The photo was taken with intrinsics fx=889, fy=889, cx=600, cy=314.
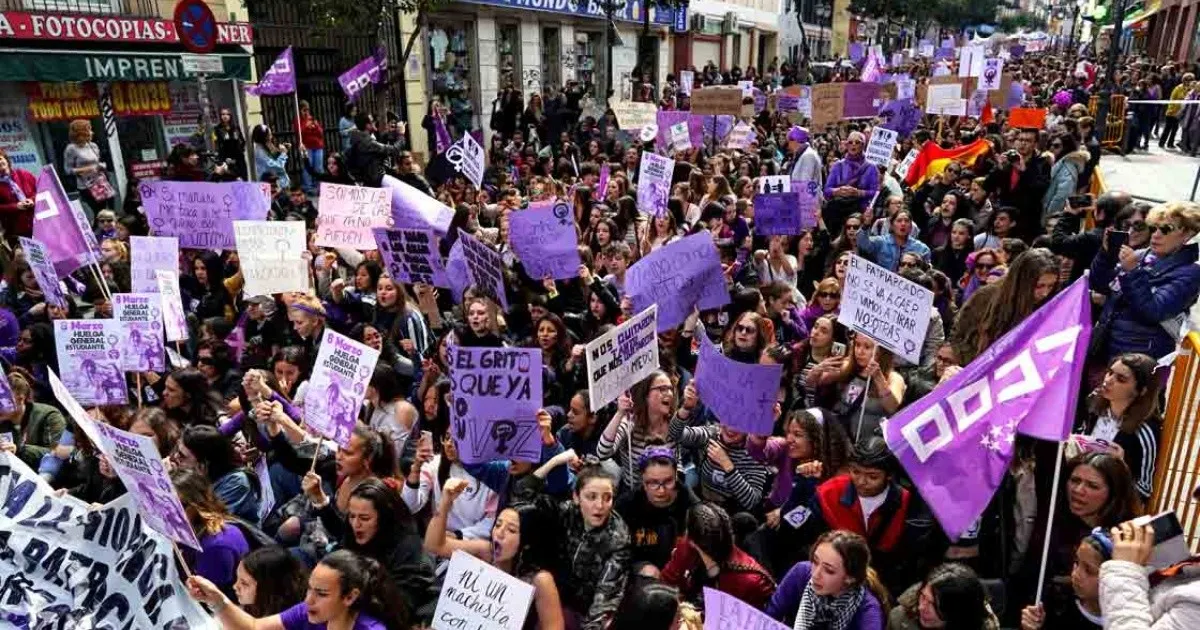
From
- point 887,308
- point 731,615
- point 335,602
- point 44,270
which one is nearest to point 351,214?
point 44,270

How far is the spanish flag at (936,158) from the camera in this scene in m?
11.1

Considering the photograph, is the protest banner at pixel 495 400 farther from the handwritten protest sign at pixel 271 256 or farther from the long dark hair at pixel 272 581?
the handwritten protest sign at pixel 271 256

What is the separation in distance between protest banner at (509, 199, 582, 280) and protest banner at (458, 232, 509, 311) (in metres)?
0.90

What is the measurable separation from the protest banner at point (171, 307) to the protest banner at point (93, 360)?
826 millimetres

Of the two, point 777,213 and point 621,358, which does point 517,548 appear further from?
point 777,213

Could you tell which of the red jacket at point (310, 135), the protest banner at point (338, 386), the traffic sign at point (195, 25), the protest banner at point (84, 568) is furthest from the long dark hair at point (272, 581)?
the red jacket at point (310, 135)

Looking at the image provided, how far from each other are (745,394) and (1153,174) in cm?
1323

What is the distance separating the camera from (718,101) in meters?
14.4

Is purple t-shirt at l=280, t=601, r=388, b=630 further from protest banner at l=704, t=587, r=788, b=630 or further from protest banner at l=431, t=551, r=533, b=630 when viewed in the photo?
protest banner at l=704, t=587, r=788, b=630

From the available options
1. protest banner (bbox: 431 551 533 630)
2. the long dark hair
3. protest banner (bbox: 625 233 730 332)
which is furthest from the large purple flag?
protest banner (bbox: 625 233 730 332)

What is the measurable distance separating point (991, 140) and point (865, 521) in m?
9.09

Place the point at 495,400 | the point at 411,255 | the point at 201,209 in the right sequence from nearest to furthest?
1. the point at 495,400
2. the point at 411,255
3. the point at 201,209

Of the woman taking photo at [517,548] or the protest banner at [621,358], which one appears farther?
the protest banner at [621,358]

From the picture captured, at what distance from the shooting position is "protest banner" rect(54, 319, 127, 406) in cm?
571
